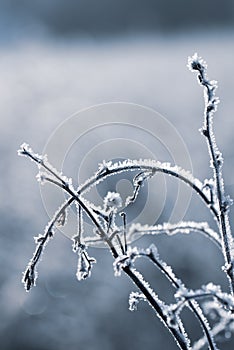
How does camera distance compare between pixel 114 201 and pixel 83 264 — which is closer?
pixel 114 201

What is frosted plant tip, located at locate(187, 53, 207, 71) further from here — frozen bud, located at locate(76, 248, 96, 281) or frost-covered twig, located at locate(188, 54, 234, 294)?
frozen bud, located at locate(76, 248, 96, 281)

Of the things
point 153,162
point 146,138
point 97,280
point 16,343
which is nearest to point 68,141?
point 146,138

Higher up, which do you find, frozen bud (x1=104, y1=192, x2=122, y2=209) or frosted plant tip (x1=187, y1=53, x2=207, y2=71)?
frosted plant tip (x1=187, y1=53, x2=207, y2=71)

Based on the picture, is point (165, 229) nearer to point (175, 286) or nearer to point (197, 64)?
point (175, 286)

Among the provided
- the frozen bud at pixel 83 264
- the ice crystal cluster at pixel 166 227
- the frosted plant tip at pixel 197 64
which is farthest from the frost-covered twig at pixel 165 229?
the frosted plant tip at pixel 197 64

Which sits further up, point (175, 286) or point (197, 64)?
point (197, 64)

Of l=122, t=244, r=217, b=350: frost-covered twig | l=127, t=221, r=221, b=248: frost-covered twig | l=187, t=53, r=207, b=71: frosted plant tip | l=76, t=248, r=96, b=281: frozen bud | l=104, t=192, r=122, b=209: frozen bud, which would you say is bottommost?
l=122, t=244, r=217, b=350: frost-covered twig

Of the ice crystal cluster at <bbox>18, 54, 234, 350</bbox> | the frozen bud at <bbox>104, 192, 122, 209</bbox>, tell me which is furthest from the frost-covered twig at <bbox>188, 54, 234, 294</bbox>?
the frozen bud at <bbox>104, 192, 122, 209</bbox>

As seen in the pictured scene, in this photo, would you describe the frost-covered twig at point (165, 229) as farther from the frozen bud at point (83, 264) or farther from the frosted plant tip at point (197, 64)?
the frosted plant tip at point (197, 64)

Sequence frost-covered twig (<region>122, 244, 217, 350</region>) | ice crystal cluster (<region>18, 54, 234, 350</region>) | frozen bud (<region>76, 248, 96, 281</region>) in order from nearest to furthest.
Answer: frost-covered twig (<region>122, 244, 217, 350</region>) < ice crystal cluster (<region>18, 54, 234, 350</region>) < frozen bud (<region>76, 248, 96, 281</region>)

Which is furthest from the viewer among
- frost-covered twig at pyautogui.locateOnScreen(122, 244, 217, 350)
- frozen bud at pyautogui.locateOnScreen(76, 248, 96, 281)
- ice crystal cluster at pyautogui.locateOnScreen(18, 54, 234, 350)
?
frozen bud at pyautogui.locateOnScreen(76, 248, 96, 281)

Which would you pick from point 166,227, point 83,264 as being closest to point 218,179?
point 166,227
